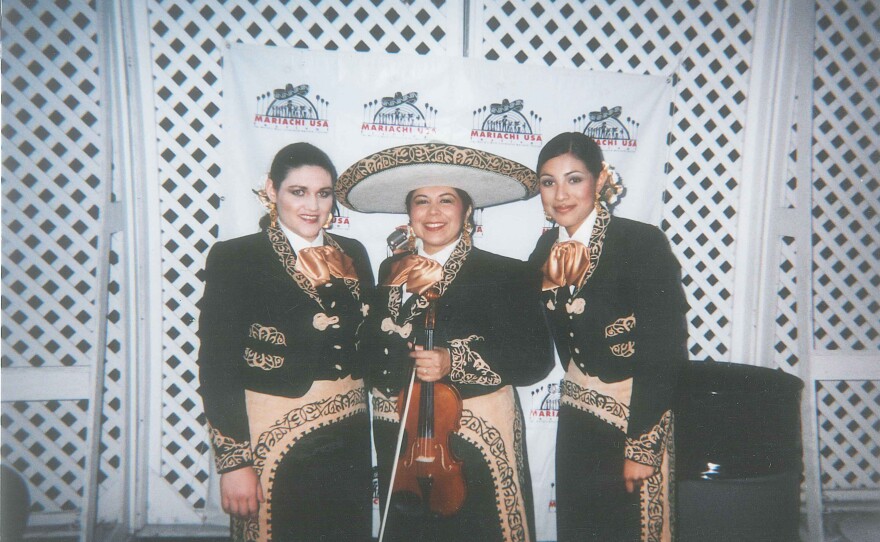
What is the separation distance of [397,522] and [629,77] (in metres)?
2.49

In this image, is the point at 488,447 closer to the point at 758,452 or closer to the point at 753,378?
the point at 758,452

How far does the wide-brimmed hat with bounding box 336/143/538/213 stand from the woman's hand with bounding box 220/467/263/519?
48.1 inches

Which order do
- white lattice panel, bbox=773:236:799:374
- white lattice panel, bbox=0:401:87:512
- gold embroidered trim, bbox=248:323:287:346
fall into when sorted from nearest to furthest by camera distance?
gold embroidered trim, bbox=248:323:287:346, white lattice panel, bbox=0:401:87:512, white lattice panel, bbox=773:236:799:374

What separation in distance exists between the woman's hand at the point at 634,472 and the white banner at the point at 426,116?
1.19m

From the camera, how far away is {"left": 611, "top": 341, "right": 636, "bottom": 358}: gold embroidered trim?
1.89 m

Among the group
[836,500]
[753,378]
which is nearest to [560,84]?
[753,378]

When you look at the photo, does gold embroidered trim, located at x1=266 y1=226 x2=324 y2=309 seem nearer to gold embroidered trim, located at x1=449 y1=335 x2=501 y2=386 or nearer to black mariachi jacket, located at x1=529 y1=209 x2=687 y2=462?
gold embroidered trim, located at x1=449 y1=335 x2=501 y2=386

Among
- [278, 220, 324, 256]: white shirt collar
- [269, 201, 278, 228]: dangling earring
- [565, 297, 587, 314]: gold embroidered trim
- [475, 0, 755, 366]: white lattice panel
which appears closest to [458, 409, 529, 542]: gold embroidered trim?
[565, 297, 587, 314]: gold embroidered trim

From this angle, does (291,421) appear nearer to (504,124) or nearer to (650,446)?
(650,446)

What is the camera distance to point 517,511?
1.93 metres

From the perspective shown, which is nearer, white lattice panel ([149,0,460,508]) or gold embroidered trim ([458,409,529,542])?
gold embroidered trim ([458,409,529,542])

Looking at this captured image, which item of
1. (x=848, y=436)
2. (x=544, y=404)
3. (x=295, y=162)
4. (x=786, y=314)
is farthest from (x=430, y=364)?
(x=848, y=436)

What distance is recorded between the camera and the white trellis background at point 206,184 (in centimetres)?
244

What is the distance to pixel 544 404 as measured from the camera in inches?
106
